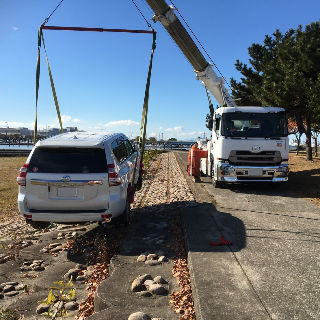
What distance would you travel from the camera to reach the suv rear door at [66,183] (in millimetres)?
5312

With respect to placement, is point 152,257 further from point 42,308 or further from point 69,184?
point 69,184

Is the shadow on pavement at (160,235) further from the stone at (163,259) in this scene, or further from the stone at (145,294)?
the stone at (145,294)

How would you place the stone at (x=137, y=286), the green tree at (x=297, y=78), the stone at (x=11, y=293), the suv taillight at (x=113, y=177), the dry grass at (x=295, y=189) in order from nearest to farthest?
the stone at (x=137, y=286)
the stone at (x=11, y=293)
the suv taillight at (x=113, y=177)
the dry grass at (x=295, y=189)
the green tree at (x=297, y=78)

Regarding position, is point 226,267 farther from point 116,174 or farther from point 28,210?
point 28,210

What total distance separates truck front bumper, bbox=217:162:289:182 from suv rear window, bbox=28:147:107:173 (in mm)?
5643

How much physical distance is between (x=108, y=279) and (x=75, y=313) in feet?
2.07

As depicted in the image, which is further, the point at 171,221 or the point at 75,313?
the point at 171,221

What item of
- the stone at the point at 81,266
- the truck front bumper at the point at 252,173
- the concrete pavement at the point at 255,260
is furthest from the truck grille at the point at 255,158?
the stone at the point at 81,266

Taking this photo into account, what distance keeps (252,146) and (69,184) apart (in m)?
6.56

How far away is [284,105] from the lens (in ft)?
67.1

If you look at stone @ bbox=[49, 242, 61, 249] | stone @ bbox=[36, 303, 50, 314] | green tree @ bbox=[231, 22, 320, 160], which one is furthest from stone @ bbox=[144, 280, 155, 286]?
green tree @ bbox=[231, 22, 320, 160]

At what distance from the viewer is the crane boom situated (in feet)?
37.5

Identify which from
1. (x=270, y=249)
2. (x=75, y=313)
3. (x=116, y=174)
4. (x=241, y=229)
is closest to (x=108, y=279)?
(x=75, y=313)

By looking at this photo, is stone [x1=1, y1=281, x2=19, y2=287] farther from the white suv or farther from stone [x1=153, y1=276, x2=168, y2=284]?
stone [x1=153, y1=276, x2=168, y2=284]
